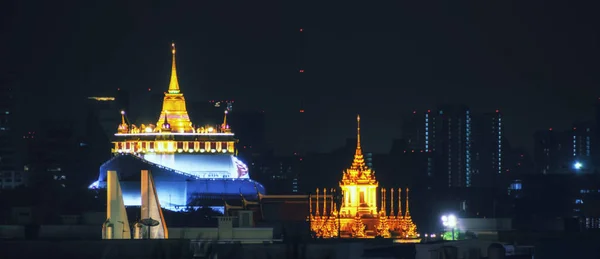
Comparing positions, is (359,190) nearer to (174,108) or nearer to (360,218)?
(360,218)

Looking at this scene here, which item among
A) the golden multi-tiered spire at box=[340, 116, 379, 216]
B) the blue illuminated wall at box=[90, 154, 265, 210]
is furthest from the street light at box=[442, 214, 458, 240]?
the blue illuminated wall at box=[90, 154, 265, 210]

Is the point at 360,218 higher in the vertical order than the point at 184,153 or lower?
lower

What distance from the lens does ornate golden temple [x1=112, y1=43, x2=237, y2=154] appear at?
161m

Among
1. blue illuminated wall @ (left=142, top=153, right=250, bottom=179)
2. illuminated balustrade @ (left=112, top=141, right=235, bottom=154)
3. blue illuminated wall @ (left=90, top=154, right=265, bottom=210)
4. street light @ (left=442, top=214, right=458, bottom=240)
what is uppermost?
illuminated balustrade @ (left=112, top=141, right=235, bottom=154)

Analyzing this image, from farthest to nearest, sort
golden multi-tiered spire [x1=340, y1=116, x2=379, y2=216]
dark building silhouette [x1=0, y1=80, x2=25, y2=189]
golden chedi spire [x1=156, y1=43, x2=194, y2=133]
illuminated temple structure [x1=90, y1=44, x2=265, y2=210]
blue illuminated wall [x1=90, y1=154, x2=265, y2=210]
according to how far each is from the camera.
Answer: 1. dark building silhouette [x1=0, y1=80, x2=25, y2=189]
2. golden chedi spire [x1=156, y1=43, x2=194, y2=133]
3. illuminated temple structure [x1=90, y1=44, x2=265, y2=210]
4. blue illuminated wall [x1=90, y1=154, x2=265, y2=210]
5. golden multi-tiered spire [x1=340, y1=116, x2=379, y2=216]

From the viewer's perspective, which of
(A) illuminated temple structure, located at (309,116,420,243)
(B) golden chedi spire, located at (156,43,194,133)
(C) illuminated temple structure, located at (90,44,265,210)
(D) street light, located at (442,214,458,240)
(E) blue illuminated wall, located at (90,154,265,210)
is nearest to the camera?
(D) street light, located at (442,214,458,240)

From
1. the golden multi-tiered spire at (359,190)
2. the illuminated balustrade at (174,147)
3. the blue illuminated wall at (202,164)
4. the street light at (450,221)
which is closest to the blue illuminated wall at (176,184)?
the blue illuminated wall at (202,164)

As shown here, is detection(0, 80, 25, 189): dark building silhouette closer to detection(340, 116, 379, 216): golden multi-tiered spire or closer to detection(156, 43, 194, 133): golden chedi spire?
detection(156, 43, 194, 133): golden chedi spire

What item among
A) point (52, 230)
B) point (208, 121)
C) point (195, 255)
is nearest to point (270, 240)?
point (52, 230)

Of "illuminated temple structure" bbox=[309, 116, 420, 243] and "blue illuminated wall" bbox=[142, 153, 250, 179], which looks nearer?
"illuminated temple structure" bbox=[309, 116, 420, 243]

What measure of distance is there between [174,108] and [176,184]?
9174mm

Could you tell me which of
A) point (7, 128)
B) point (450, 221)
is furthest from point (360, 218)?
point (7, 128)

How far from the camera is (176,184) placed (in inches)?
6038

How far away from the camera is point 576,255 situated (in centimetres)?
8750
